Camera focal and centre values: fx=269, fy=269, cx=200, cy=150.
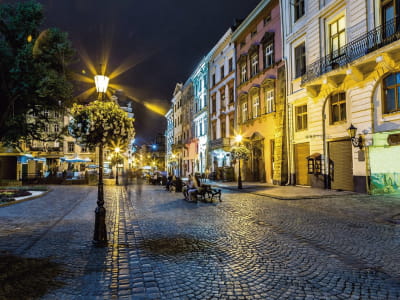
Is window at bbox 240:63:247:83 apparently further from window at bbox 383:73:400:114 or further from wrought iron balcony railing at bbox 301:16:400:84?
window at bbox 383:73:400:114

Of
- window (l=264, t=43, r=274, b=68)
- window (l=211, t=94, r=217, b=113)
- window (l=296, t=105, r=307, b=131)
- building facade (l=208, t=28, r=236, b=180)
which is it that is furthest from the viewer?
window (l=211, t=94, r=217, b=113)

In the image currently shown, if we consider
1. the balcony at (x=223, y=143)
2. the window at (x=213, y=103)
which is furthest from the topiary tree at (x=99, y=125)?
the window at (x=213, y=103)

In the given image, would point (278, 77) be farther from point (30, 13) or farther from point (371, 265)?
point (371, 265)

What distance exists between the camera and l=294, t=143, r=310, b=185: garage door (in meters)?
18.9

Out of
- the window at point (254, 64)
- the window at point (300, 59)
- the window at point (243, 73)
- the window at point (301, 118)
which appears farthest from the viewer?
the window at point (243, 73)

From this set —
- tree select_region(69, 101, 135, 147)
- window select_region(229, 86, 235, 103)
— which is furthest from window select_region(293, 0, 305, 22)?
tree select_region(69, 101, 135, 147)

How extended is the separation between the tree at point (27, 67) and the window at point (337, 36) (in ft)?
53.3

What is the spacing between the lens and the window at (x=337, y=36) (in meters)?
15.9

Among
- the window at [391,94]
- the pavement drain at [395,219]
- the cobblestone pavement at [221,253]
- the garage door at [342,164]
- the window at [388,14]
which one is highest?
the window at [388,14]

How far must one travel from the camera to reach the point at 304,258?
496 centimetres

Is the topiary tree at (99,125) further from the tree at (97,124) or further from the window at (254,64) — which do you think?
the window at (254,64)

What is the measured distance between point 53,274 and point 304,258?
431cm

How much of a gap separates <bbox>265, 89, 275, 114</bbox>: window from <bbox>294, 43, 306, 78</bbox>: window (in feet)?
11.0

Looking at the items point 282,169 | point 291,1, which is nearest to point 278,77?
point 291,1
